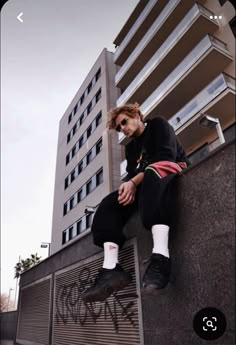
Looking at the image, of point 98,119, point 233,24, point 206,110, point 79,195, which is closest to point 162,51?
point 233,24

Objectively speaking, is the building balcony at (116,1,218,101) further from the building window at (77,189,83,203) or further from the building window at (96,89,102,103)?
the building window at (77,189,83,203)

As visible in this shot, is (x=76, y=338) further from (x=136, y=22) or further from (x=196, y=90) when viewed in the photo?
(x=136, y=22)

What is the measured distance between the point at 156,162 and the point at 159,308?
3.89ft

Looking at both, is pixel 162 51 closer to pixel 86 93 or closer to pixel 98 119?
pixel 98 119

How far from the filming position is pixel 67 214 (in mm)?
22422

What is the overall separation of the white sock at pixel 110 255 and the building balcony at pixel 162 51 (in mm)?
12406

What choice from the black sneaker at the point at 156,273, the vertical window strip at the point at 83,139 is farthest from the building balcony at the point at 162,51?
the black sneaker at the point at 156,273

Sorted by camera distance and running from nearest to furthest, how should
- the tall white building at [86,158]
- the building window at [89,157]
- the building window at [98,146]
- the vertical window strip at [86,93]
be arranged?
the tall white building at [86,158] < the building window at [98,146] < the building window at [89,157] < the vertical window strip at [86,93]

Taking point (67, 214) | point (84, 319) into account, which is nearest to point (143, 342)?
point (84, 319)

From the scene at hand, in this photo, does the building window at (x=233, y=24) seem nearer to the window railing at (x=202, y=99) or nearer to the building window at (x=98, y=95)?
the window railing at (x=202, y=99)

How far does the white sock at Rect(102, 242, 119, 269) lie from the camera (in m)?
2.16

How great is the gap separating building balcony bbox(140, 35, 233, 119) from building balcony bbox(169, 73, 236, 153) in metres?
1.16

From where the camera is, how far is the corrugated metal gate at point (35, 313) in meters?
5.27

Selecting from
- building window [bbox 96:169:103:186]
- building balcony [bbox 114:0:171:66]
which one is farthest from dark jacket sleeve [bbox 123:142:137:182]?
building balcony [bbox 114:0:171:66]
